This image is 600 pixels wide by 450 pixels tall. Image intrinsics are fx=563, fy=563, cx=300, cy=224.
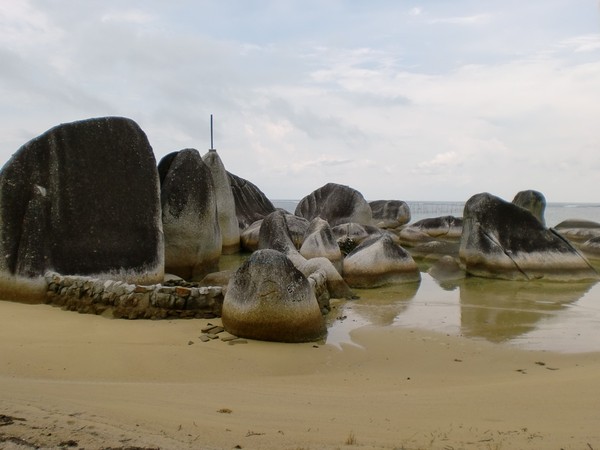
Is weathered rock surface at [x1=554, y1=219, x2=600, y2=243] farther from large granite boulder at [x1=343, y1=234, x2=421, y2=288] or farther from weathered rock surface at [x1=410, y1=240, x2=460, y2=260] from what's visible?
large granite boulder at [x1=343, y1=234, x2=421, y2=288]

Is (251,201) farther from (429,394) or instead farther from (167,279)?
(429,394)

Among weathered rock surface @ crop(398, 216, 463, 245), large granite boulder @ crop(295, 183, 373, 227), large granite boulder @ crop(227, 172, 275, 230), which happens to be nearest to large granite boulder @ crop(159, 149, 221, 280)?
large granite boulder @ crop(227, 172, 275, 230)

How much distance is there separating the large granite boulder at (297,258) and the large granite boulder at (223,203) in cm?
383

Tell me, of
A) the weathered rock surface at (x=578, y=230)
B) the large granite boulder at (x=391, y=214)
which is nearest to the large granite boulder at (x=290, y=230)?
the weathered rock surface at (x=578, y=230)

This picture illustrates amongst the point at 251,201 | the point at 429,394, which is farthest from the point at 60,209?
the point at 251,201

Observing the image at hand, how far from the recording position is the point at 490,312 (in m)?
10.0

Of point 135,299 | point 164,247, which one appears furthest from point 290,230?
point 135,299

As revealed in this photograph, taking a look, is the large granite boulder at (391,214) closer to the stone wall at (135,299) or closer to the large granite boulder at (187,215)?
the large granite boulder at (187,215)

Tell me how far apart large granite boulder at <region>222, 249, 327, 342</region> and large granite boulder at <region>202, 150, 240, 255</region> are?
32.0ft

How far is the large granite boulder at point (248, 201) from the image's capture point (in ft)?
71.4

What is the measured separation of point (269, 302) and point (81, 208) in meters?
3.80

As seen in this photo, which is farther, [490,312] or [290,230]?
[290,230]

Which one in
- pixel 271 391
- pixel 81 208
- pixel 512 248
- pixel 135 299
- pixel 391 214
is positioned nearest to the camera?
pixel 271 391

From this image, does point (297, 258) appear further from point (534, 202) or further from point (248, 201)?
point (534, 202)
